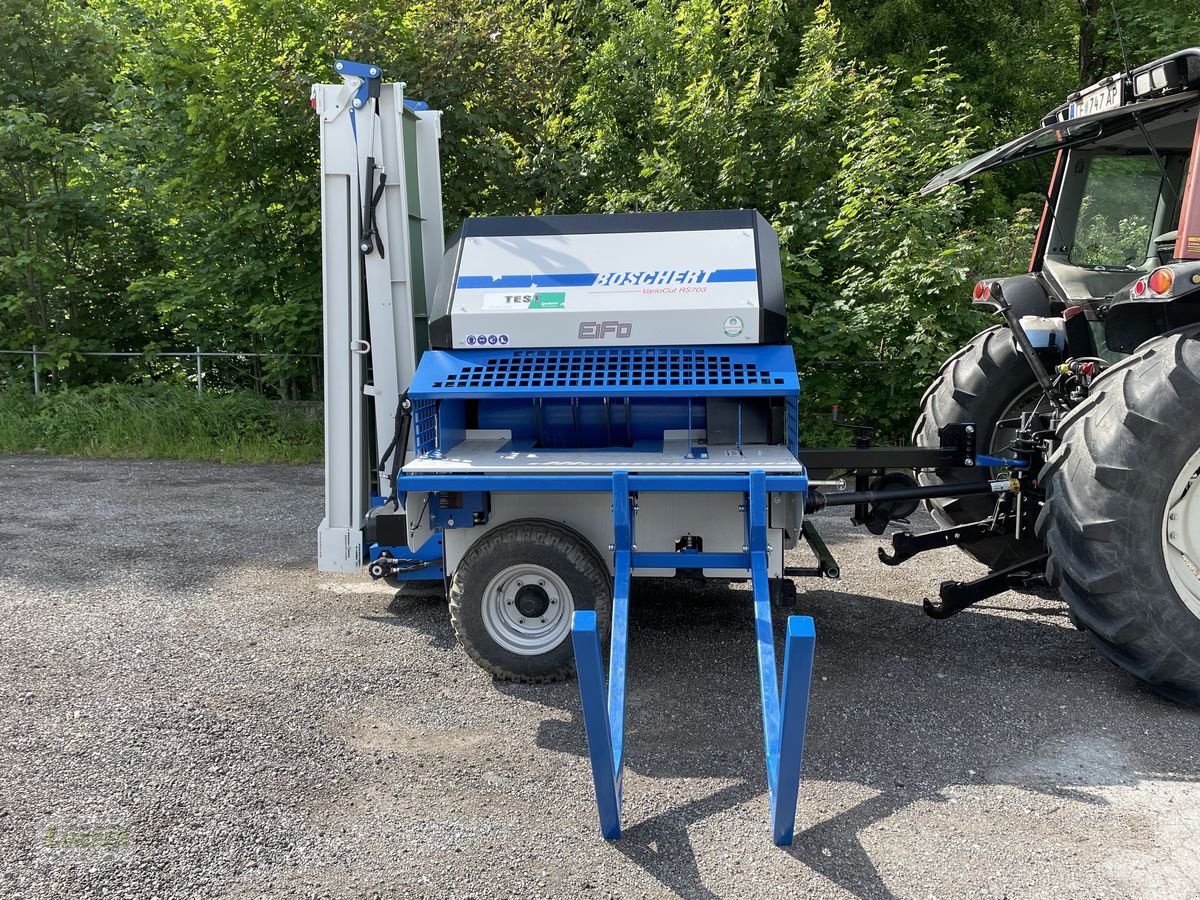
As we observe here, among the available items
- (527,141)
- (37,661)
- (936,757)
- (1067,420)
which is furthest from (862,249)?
(37,661)

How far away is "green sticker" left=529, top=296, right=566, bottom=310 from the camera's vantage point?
4105mm

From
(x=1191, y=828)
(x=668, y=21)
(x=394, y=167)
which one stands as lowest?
(x=1191, y=828)

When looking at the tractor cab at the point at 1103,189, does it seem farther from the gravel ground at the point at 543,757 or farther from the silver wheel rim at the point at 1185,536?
the gravel ground at the point at 543,757

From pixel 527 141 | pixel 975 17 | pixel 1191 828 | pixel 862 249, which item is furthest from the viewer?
pixel 975 17

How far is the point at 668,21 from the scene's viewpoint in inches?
418

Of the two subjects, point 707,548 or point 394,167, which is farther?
point 394,167

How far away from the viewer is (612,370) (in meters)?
3.96

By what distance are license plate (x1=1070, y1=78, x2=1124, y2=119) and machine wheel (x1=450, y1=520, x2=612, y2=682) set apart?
287 centimetres

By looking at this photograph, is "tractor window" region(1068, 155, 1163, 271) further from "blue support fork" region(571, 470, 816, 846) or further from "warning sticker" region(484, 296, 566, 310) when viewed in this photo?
"blue support fork" region(571, 470, 816, 846)

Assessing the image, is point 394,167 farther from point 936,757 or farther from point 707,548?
point 936,757

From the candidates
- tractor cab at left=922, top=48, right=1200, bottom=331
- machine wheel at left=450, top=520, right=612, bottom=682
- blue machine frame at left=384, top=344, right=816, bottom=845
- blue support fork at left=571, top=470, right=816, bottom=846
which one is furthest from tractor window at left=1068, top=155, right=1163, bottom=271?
machine wheel at left=450, top=520, right=612, bottom=682

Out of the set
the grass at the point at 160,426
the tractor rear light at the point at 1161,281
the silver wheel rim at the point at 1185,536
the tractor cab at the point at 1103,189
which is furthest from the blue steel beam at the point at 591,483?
the grass at the point at 160,426

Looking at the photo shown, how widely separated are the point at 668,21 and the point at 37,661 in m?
9.17

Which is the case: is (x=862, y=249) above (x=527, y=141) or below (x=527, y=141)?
below
